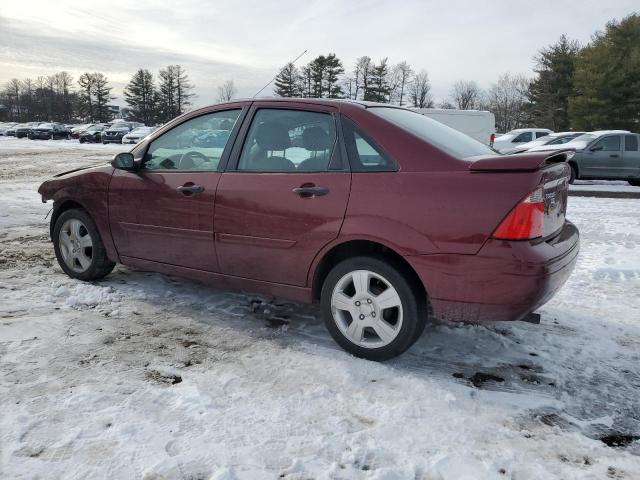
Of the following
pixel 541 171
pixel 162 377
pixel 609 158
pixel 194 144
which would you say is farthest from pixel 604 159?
pixel 162 377

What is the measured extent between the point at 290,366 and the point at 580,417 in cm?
167

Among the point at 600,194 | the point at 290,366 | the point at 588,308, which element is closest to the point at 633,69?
the point at 600,194

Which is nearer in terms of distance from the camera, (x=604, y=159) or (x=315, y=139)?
→ (x=315, y=139)

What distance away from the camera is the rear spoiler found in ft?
9.11

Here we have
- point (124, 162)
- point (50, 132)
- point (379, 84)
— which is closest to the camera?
point (124, 162)

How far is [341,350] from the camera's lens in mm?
3432

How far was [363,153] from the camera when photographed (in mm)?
3232

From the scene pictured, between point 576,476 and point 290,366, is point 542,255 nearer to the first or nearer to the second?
point 576,476

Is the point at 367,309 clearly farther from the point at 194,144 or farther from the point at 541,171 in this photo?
the point at 194,144

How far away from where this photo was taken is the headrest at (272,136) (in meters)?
3.61

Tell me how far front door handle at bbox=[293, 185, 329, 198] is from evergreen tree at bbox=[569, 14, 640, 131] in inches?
1651

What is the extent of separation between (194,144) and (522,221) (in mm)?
2591

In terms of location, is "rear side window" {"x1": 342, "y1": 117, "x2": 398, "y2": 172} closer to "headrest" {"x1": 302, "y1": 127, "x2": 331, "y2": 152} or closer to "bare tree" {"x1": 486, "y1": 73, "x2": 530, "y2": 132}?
"headrest" {"x1": 302, "y1": 127, "x2": 331, "y2": 152}

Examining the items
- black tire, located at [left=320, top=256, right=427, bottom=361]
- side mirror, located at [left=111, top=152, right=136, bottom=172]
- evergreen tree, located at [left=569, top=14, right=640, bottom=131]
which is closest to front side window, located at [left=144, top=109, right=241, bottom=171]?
side mirror, located at [left=111, top=152, right=136, bottom=172]
